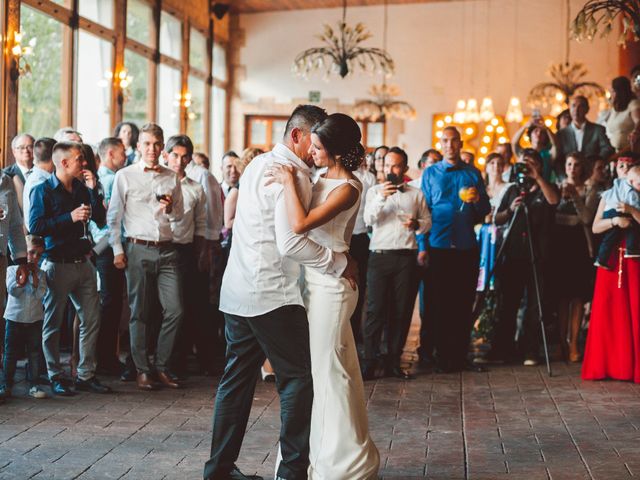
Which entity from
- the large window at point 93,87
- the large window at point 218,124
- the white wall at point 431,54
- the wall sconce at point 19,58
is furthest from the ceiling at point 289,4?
the wall sconce at point 19,58

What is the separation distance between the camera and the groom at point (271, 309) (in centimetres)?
347

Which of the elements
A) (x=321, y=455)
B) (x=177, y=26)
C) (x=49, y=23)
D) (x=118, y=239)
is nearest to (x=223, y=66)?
(x=177, y=26)

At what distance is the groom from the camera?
3475mm

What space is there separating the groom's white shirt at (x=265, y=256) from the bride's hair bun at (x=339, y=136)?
0.13m

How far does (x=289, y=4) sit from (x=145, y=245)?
12.2m

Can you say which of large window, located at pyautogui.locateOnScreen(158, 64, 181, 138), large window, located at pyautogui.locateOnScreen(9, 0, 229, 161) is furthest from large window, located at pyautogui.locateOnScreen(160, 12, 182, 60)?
large window, located at pyautogui.locateOnScreen(158, 64, 181, 138)

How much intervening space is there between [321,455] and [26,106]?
7.88m

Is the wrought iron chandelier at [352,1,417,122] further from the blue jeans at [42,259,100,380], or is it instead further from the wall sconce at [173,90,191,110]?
the blue jeans at [42,259,100,380]

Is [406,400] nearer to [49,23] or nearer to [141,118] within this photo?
[49,23]

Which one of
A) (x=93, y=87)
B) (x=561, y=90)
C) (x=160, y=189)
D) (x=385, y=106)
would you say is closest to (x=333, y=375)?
(x=160, y=189)

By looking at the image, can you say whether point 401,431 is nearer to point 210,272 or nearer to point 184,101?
point 210,272

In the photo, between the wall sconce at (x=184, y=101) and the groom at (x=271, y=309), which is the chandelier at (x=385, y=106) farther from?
the groom at (x=271, y=309)

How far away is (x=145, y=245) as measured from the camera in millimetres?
5625

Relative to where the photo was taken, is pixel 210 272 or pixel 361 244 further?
pixel 361 244
